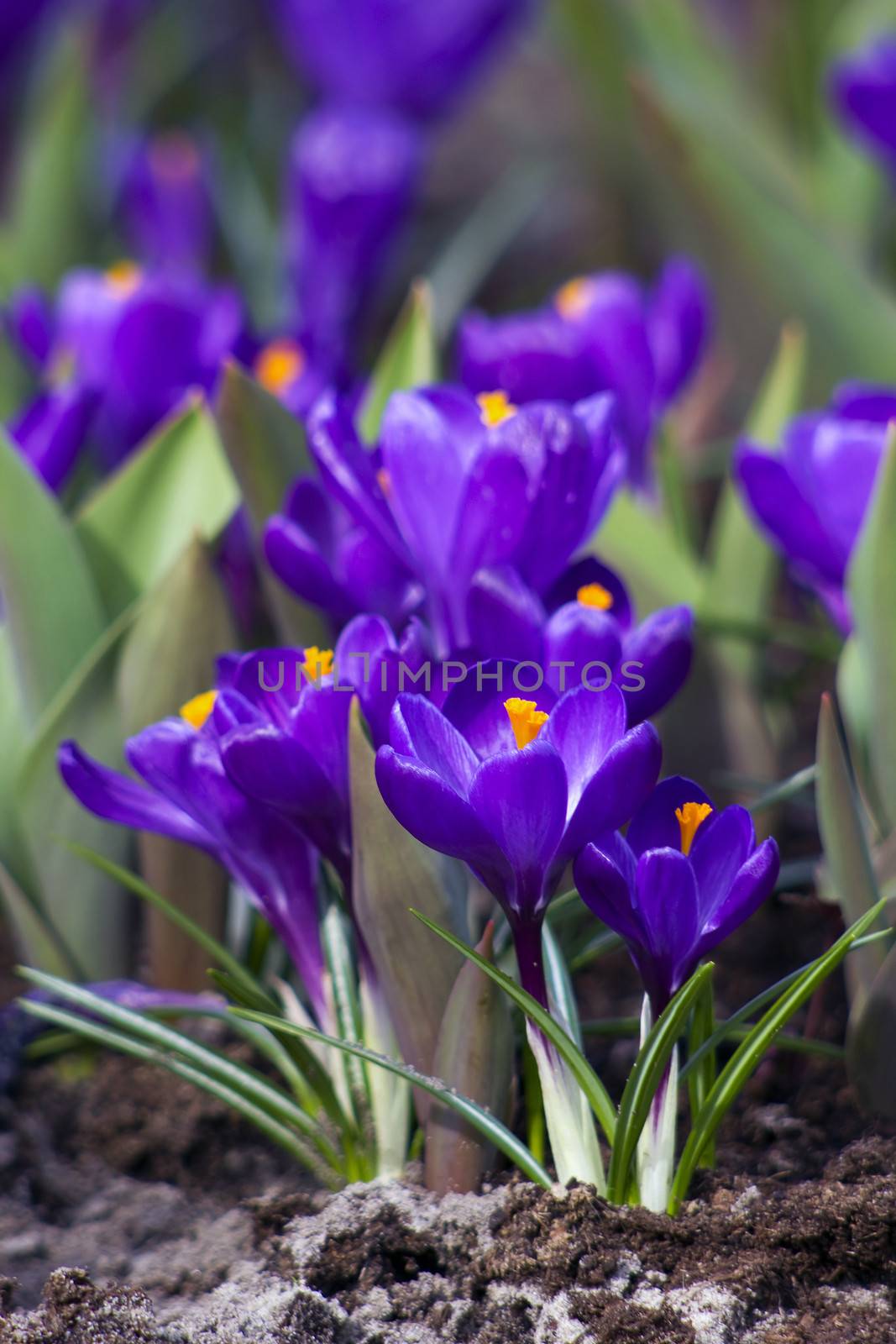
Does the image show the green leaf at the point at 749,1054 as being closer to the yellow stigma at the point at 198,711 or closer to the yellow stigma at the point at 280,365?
the yellow stigma at the point at 198,711

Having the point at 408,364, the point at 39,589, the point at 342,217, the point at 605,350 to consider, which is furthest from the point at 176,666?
the point at 342,217

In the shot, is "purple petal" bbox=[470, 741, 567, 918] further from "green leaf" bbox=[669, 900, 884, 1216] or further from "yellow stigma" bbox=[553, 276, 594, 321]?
"yellow stigma" bbox=[553, 276, 594, 321]

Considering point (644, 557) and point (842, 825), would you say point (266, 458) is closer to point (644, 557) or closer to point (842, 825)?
point (644, 557)

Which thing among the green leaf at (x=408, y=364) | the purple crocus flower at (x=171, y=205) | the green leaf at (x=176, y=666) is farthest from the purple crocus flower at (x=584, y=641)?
the purple crocus flower at (x=171, y=205)

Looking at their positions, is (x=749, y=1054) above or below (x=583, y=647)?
below

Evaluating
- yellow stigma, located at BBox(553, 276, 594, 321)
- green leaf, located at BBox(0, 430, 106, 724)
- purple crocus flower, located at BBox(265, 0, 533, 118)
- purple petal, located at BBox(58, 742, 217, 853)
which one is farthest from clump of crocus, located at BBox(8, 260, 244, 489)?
purple crocus flower, located at BBox(265, 0, 533, 118)
